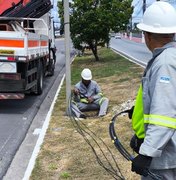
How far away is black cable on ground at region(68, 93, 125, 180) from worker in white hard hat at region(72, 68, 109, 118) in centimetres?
33

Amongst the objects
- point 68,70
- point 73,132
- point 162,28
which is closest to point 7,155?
point 73,132

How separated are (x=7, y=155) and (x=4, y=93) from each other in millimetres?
3789

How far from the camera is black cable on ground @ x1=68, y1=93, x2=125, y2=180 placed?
5.77m

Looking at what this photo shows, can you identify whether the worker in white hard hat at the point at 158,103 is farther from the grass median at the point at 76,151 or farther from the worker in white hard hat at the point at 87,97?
the worker in white hard hat at the point at 87,97

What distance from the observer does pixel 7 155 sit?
22.5 ft

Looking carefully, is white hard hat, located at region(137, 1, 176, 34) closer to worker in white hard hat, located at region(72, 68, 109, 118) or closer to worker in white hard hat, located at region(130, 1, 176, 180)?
worker in white hard hat, located at region(130, 1, 176, 180)

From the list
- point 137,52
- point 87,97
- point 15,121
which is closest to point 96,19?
point 137,52

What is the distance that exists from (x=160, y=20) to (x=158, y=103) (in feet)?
1.90

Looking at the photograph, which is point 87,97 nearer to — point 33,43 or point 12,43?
point 12,43

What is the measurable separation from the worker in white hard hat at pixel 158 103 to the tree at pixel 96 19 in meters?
21.6

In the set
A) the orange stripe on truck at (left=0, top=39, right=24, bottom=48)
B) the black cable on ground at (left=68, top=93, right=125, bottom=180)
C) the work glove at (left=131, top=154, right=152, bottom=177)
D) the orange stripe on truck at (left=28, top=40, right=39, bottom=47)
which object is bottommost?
the black cable on ground at (left=68, top=93, right=125, bottom=180)

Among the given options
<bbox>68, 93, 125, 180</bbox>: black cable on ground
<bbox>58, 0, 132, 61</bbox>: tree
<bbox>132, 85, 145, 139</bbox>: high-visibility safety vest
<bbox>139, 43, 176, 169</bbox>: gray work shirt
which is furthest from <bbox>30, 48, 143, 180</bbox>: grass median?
<bbox>58, 0, 132, 61</bbox>: tree

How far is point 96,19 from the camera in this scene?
2477 cm

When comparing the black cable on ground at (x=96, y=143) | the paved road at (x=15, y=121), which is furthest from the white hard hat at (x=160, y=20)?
the paved road at (x=15, y=121)
